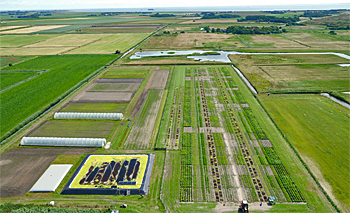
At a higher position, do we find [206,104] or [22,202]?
[206,104]

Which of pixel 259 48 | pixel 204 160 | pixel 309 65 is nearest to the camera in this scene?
pixel 204 160

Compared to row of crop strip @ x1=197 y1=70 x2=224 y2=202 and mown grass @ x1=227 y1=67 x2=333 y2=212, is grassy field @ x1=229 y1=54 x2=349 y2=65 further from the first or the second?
row of crop strip @ x1=197 y1=70 x2=224 y2=202

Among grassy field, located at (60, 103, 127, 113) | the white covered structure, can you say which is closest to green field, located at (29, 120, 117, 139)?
grassy field, located at (60, 103, 127, 113)

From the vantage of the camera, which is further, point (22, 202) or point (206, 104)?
point (206, 104)

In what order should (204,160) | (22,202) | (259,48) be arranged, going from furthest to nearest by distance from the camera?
(259,48) → (204,160) → (22,202)

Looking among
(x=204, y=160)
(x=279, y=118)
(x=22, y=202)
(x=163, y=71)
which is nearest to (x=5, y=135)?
(x=22, y=202)

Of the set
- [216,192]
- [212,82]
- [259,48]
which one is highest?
[259,48]

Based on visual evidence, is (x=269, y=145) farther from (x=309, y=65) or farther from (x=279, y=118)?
(x=309, y=65)
